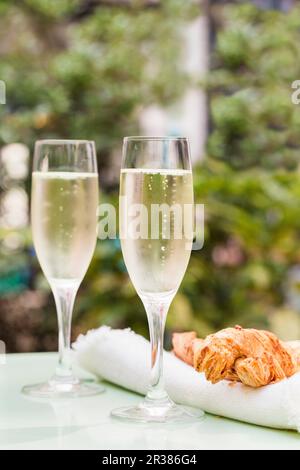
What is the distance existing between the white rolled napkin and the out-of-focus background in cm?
367

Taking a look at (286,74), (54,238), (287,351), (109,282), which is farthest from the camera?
(286,74)

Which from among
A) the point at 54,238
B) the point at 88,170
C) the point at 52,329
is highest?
the point at 88,170

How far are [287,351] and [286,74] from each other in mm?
5162

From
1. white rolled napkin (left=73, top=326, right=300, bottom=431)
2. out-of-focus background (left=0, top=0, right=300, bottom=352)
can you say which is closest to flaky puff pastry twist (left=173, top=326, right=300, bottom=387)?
white rolled napkin (left=73, top=326, right=300, bottom=431)

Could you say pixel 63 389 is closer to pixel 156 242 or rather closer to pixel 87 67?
pixel 156 242

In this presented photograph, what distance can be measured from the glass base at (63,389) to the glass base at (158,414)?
0.16 m

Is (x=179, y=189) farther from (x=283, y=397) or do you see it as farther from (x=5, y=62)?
(x=5, y=62)

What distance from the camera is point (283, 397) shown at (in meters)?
1.00

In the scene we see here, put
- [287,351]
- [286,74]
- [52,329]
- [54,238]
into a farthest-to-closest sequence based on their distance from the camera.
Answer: [286,74]
[52,329]
[54,238]
[287,351]

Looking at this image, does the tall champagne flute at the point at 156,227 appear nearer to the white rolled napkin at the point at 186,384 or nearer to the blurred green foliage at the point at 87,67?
the white rolled napkin at the point at 186,384

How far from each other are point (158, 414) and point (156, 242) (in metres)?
0.22

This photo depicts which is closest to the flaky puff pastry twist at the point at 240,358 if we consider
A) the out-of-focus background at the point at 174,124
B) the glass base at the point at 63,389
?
the glass base at the point at 63,389

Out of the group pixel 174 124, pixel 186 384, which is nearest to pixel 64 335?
pixel 186 384
